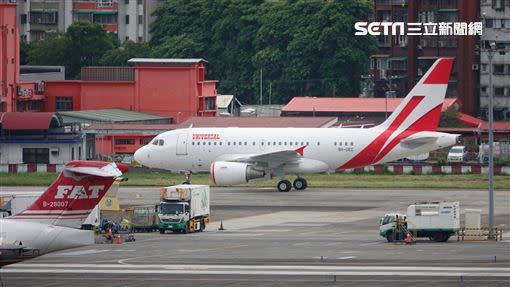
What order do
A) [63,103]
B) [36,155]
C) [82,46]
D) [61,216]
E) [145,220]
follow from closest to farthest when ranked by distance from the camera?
[61,216] < [145,220] < [36,155] < [63,103] < [82,46]

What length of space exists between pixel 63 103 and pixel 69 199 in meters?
84.4

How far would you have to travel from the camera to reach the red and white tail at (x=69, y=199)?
4206 cm

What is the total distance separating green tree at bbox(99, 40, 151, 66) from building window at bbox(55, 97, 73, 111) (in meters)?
28.7

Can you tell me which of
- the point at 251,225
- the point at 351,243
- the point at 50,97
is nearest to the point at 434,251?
the point at 351,243

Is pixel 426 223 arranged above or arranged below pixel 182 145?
below

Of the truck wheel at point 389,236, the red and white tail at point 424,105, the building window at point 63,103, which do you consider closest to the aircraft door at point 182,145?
the red and white tail at point 424,105

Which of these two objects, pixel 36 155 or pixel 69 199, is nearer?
pixel 69 199

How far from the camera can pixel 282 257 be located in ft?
172

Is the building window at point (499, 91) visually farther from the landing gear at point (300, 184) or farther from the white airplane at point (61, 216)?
the white airplane at point (61, 216)

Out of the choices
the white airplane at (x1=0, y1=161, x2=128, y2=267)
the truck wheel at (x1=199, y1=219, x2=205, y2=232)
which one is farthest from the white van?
the white airplane at (x1=0, y1=161, x2=128, y2=267)

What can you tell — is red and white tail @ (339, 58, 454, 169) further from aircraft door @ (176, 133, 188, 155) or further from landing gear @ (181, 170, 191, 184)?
aircraft door @ (176, 133, 188, 155)

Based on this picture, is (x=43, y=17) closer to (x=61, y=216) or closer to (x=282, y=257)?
(x=282, y=257)

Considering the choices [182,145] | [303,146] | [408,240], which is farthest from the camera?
[182,145]

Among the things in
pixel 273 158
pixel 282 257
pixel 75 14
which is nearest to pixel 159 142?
pixel 273 158
